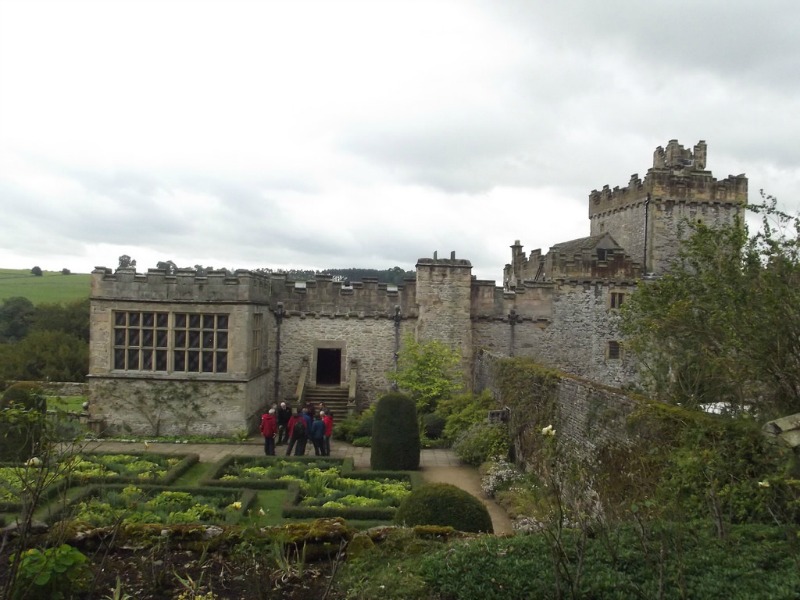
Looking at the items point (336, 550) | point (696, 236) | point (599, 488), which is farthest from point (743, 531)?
point (696, 236)

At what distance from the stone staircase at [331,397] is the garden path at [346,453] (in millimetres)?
2280

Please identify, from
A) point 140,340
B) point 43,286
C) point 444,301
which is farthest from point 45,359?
point 43,286

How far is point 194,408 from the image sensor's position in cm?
1970

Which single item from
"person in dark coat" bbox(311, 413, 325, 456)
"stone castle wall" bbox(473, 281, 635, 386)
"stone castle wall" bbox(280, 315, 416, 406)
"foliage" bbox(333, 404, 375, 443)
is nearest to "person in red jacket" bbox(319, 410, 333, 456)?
"person in dark coat" bbox(311, 413, 325, 456)

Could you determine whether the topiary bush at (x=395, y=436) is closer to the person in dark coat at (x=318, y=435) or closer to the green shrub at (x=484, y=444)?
the green shrub at (x=484, y=444)

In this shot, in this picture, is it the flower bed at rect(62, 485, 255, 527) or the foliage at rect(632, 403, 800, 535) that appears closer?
the foliage at rect(632, 403, 800, 535)

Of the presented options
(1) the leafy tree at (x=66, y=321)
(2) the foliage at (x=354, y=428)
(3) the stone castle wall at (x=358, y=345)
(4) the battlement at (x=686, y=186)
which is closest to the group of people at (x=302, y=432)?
(2) the foliage at (x=354, y=428)

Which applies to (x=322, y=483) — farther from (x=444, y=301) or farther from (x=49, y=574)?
(x=444, y=301)

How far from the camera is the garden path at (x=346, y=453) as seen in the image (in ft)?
49.9

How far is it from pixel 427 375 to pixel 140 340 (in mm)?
9148

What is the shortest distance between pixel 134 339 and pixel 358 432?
7574 mm

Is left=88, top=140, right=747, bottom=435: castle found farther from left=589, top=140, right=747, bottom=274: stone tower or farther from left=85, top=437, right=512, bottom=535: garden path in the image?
left=85, top=437, right=512, bottom=535: garden path

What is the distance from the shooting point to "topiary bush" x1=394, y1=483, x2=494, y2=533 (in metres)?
9.18

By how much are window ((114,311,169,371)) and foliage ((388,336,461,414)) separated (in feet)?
24.5
